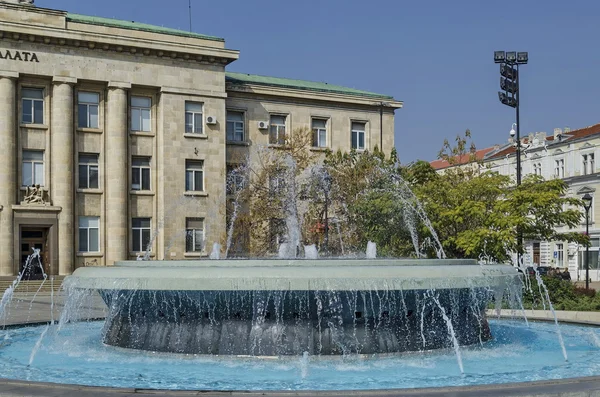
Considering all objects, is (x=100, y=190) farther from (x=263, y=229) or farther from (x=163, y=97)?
(x=263, y=229)

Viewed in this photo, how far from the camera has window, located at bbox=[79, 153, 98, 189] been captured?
39531 mm

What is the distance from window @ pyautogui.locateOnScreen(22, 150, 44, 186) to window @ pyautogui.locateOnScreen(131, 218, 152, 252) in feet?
16.7

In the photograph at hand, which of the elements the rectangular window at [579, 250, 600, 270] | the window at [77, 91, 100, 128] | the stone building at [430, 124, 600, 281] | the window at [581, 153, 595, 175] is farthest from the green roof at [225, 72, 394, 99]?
the rectangular window at [579, 250, 600, 270]

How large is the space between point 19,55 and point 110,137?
576 cm

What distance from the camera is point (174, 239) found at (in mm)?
40625

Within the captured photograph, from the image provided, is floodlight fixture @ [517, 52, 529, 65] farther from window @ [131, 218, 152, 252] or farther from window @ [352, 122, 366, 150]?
window @ [131, 218, 152, 252]

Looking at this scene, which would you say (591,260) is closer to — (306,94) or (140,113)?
(306,94)

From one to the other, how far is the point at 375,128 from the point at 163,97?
570 inches

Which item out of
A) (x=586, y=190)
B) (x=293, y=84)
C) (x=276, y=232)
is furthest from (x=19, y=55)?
(x=586, y=190)

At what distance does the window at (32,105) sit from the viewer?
38.3m

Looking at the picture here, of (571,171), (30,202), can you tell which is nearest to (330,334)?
(30,202)

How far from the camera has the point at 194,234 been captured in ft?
135

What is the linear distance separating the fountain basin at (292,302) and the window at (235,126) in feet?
111

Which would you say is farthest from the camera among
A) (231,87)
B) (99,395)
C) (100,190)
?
(231,87)
